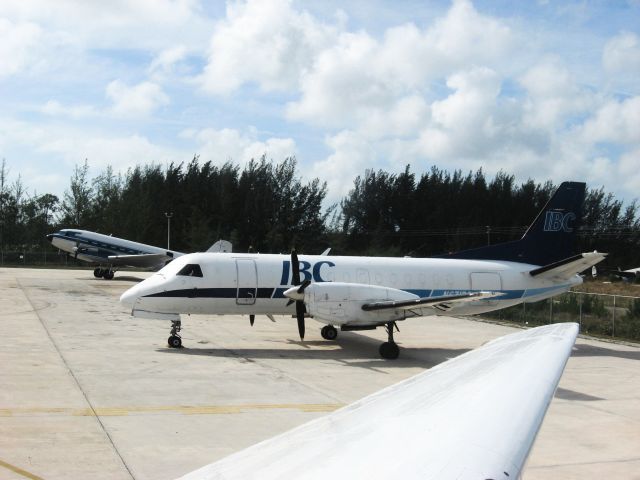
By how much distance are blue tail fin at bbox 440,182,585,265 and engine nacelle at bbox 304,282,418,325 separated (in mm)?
5477

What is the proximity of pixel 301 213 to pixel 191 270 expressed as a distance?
5914cm

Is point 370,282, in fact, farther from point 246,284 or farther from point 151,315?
point 151,315

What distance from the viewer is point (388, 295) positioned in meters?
18.8

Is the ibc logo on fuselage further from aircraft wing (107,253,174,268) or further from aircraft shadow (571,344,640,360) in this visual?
aircraft wing (107,253,174,268)

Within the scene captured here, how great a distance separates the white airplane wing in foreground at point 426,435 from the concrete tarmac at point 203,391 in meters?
4.76

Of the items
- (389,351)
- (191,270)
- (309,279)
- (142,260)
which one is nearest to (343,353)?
(389,351)

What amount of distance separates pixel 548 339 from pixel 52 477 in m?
5.73

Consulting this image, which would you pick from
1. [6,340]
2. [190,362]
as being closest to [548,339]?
[190,362]

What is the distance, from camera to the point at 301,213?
7788cm

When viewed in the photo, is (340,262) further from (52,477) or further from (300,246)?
(300,246)

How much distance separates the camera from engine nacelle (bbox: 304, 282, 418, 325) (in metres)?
18.0

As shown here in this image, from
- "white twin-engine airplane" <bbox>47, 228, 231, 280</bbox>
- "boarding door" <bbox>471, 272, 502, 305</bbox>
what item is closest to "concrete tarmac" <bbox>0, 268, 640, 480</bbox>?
"boarding door" <bbox>471, 272, 502, 305</bbox>

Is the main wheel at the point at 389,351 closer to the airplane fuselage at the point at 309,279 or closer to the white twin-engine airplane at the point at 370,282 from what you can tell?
the white twin-engine airplane at the point at 370,282

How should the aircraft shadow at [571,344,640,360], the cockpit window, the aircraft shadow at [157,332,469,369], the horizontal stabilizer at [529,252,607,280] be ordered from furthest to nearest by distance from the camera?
the horizontal stabilizer at [529,252,607,280]
the aircraft shadow at [571,344,640,360]
the cockpit window
the aircraft shadow at [157,332,469,369]
